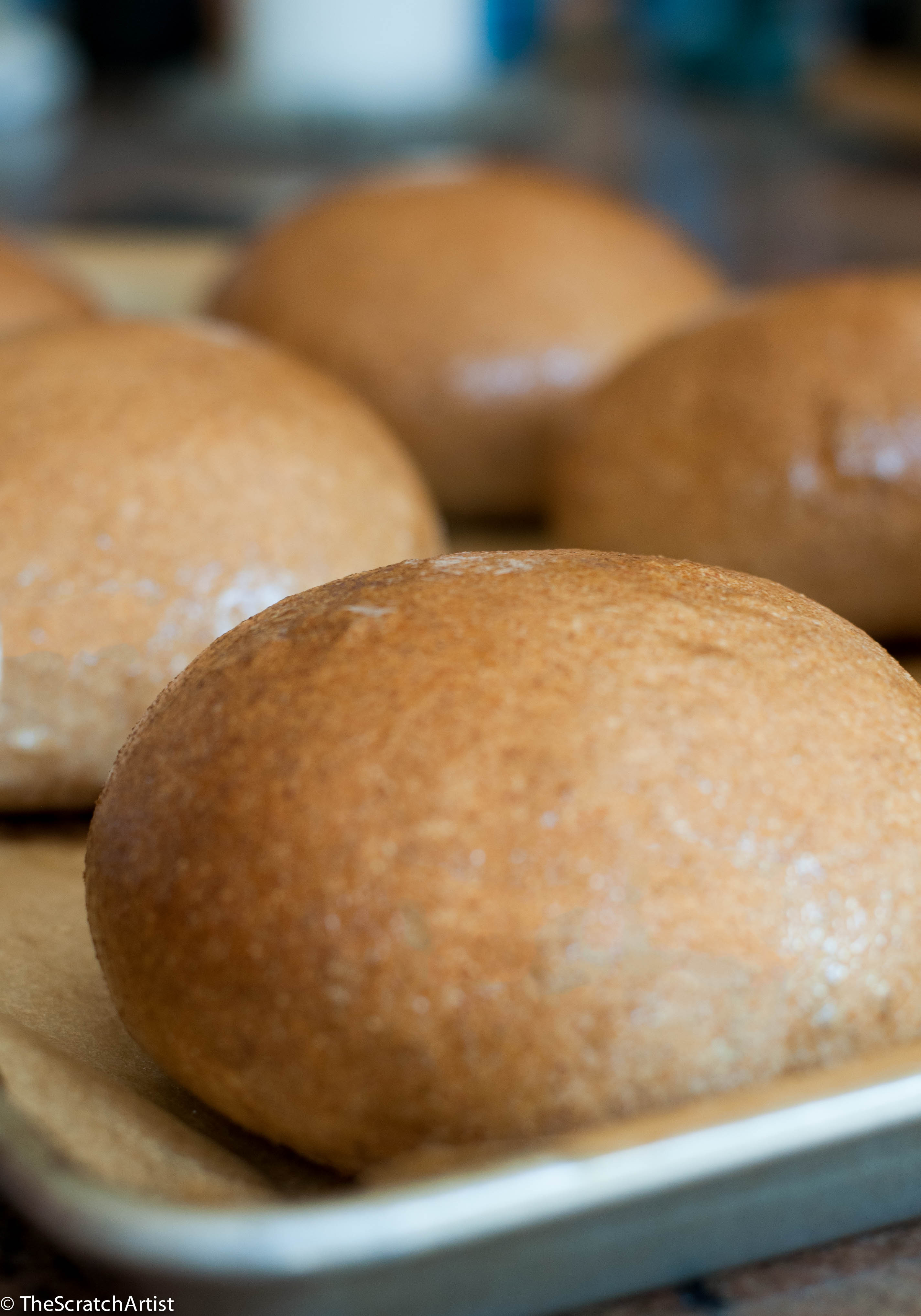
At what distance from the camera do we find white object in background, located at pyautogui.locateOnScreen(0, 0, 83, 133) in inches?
131

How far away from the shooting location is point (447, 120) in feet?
10.7

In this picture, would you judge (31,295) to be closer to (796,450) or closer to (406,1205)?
(796,450)

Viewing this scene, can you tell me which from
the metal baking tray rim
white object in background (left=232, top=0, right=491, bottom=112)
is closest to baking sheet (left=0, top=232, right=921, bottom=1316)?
the metal baking tray rim

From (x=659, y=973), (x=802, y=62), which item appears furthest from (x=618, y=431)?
(x=802, y=62)

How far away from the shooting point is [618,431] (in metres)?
1.01

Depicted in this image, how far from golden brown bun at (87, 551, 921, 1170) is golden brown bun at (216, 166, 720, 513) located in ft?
2.37

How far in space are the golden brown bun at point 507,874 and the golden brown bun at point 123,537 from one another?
0.89 ft

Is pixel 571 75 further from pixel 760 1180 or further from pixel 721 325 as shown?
pixel 760 1180

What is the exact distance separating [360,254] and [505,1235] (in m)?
1.02

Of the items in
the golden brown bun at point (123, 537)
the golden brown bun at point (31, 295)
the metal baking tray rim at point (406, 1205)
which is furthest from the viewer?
the golden brown bun at point (31, 295)

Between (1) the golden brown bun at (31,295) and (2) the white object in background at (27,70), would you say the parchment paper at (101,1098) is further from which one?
(2) the white object in background at (27,70)

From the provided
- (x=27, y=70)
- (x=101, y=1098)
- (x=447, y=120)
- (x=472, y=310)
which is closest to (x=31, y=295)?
(x=472, y=310)

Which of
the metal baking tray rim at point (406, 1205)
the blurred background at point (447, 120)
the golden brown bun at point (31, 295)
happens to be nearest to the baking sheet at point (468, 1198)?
the metal baking tray rim at point (406, 1205)

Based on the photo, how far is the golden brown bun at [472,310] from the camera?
1.21 meters
